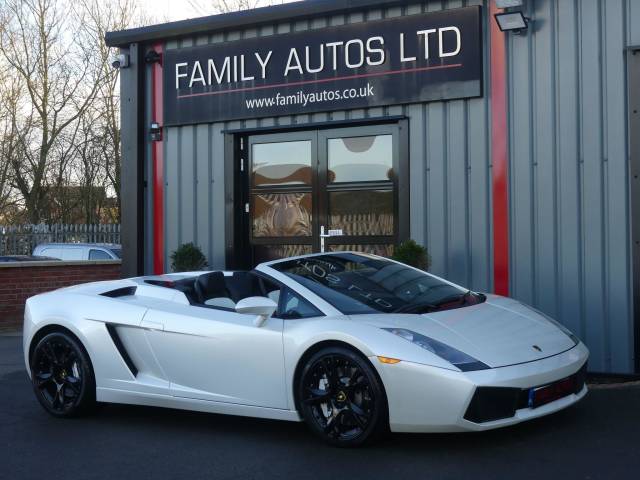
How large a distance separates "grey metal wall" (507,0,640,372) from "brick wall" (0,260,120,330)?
8.85 meters

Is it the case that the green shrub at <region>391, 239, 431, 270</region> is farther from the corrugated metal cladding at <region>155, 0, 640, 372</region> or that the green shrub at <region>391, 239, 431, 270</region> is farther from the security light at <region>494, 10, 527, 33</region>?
the security light at <region>494, 10, 527, 33</region>

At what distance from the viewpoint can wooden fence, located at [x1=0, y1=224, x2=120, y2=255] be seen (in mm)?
17484

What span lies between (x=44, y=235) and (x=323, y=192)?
1005 centimetres

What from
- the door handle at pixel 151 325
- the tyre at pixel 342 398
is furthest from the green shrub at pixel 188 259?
the tyre at pixel 342 398

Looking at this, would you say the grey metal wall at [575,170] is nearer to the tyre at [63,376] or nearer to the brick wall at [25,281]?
the tyre at [63,376]

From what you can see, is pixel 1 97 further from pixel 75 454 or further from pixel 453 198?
pixel 75 454

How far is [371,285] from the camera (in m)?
6.21

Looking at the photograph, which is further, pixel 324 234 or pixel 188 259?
pixel 188 259

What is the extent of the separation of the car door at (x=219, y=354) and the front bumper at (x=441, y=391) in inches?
33.0

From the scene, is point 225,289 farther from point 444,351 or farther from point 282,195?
point 282,195

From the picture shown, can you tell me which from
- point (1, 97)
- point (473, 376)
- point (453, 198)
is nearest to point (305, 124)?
point (453, 198)

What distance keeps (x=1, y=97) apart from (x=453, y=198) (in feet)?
78.4

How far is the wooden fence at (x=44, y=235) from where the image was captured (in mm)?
17484

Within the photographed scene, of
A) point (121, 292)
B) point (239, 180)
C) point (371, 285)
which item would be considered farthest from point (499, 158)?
point (121, 292)
